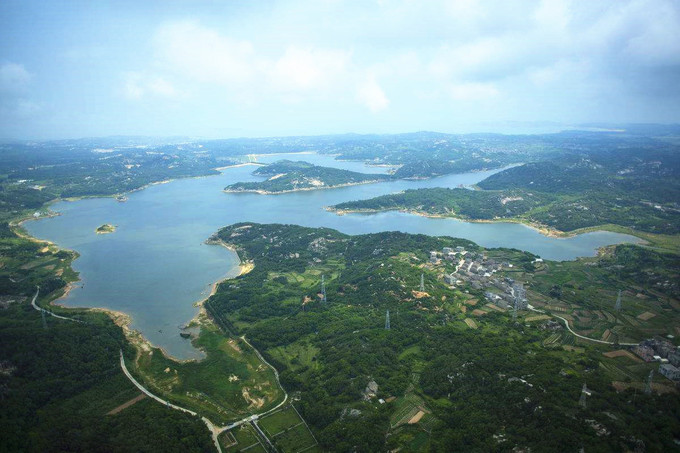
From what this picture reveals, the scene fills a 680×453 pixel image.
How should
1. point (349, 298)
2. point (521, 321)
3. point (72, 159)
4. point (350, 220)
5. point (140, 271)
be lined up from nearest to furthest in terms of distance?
point (521, 321) < point (349, 298) < point (140, 271) < point (350, 220) < point (72, 159)

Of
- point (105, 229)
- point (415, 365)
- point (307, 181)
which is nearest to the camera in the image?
point (415, 365)

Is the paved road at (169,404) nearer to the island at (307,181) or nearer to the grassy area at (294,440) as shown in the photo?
the grassy area at (294,440)

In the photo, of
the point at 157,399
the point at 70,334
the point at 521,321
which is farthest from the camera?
the point at 521,321

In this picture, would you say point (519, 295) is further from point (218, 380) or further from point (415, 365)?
point (218, 380)

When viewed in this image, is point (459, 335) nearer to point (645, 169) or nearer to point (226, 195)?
point (226, 195)

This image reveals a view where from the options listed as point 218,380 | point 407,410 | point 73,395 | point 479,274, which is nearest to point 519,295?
point 479,274

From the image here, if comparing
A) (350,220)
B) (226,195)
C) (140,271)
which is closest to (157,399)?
(140,271)

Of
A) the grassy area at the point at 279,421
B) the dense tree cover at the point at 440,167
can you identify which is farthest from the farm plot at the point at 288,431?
the dense tree cover at the point at 440,167
